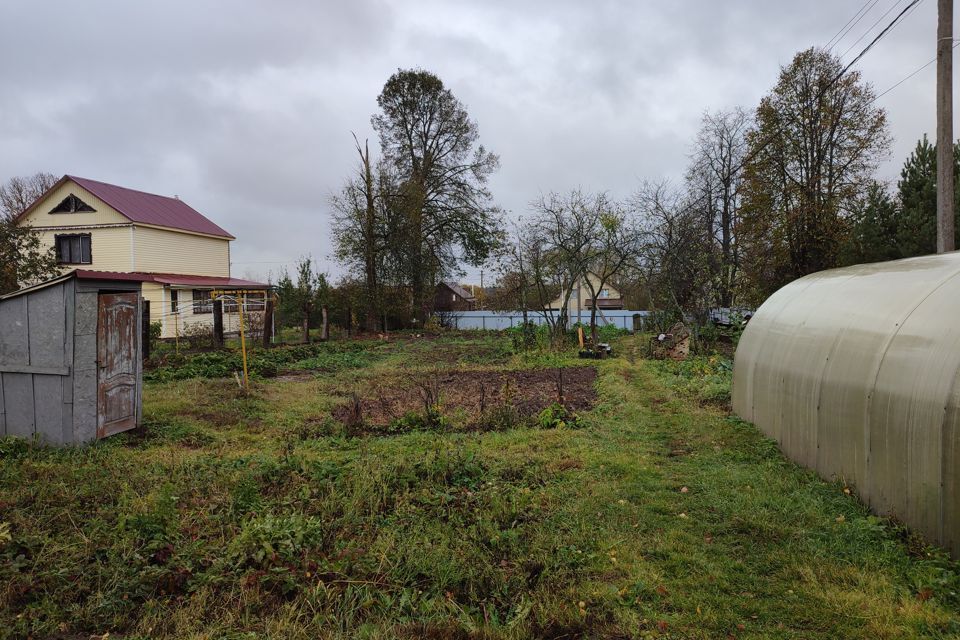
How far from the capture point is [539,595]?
3619mm

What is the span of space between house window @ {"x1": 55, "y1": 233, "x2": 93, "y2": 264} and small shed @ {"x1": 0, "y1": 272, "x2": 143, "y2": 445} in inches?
868

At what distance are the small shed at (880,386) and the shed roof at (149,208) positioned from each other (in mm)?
27374

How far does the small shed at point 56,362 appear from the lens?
6.98m

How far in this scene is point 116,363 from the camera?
25.0 feet

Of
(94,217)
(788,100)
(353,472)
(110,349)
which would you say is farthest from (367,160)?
(353,472)

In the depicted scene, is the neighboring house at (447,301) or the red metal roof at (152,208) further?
the neighboring house at (447,301)

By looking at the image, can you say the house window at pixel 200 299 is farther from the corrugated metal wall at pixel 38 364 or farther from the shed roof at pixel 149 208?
the corrugated metal wall at pixel 38 364

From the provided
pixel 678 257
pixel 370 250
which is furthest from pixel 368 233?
pixel 678 257

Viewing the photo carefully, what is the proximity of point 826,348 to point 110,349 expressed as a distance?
9176 millimetres

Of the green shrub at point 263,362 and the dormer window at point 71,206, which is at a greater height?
the dormer window at point 71,206

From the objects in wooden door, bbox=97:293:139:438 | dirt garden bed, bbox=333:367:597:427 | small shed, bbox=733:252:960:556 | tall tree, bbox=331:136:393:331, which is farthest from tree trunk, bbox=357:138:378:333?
small shed, bbox=733:252:960:556

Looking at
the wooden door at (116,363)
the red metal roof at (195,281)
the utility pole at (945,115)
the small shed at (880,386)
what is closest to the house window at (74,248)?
the red metal roof at (195,281)

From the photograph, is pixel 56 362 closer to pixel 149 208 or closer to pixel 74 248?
pixel 74 248

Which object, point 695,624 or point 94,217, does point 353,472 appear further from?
point 94,217
